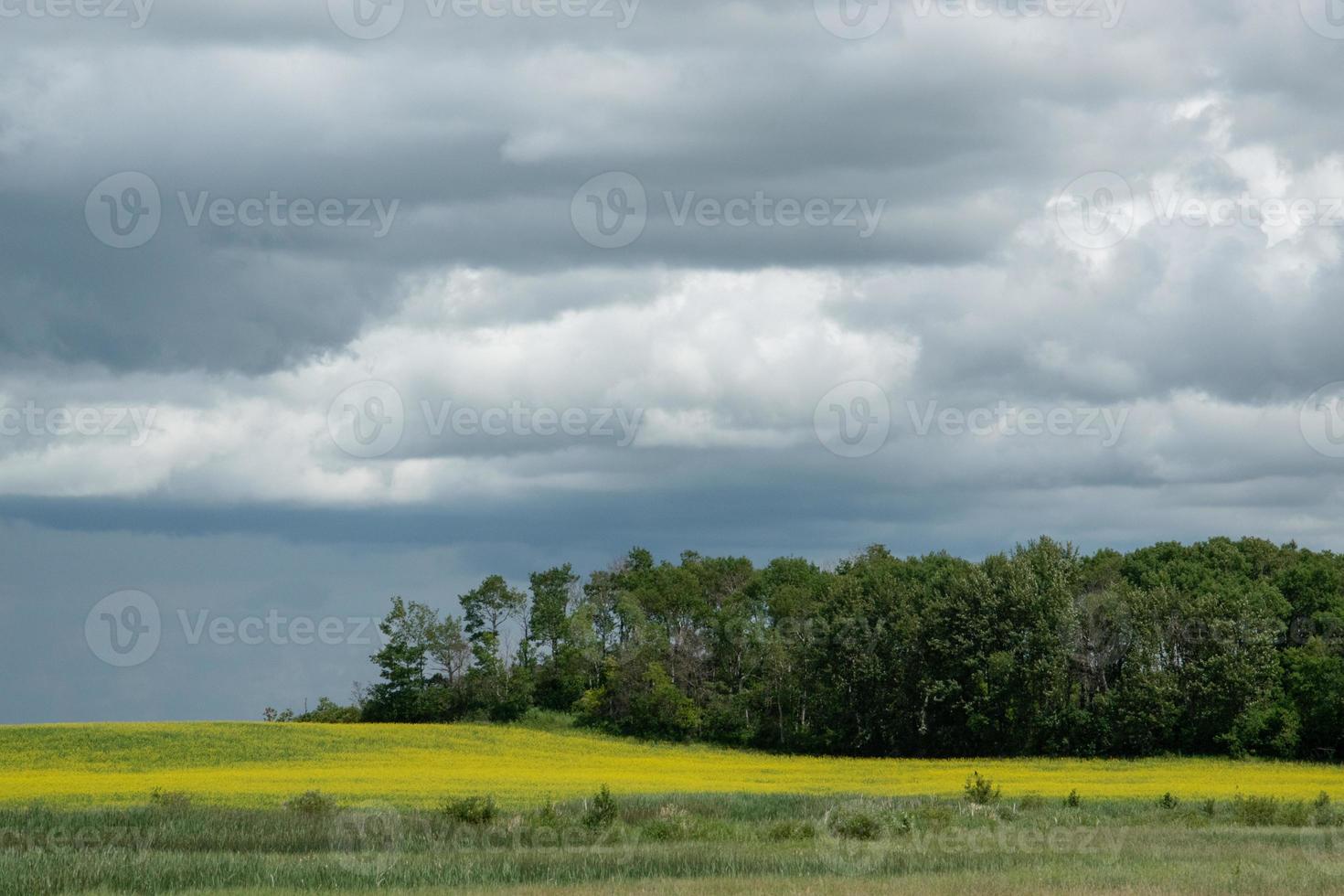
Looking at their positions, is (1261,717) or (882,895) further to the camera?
(1261,717)

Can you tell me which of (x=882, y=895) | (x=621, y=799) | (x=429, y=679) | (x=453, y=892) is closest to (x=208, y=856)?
(x=453, y=892)

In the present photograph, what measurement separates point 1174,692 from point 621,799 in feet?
180

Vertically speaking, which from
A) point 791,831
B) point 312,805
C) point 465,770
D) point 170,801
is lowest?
point 465,770

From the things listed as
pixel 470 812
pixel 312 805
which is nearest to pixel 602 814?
pixel 470 812

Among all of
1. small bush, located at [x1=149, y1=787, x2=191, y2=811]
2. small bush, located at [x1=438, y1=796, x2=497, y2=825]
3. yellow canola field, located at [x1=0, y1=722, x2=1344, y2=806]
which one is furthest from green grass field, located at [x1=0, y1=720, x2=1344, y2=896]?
yellow canola field, located at [x1=0, y1=722, x2=1344, y2=806]

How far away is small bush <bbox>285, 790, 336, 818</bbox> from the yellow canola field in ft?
13.2

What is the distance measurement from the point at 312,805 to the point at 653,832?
37.7 feet

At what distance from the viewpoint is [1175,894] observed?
71.4ft

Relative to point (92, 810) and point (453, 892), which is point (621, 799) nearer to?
point (92, 810)

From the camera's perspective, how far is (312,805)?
131 feet

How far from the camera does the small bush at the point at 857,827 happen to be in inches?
1361

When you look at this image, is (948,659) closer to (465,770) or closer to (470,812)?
(465,770)

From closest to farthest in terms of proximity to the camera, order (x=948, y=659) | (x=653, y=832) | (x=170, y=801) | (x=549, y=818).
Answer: (x=653, y=832), (x=549, y=818), (x=170, y=801), (x=948, y=659)

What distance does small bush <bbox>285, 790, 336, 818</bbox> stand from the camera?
38.6m
